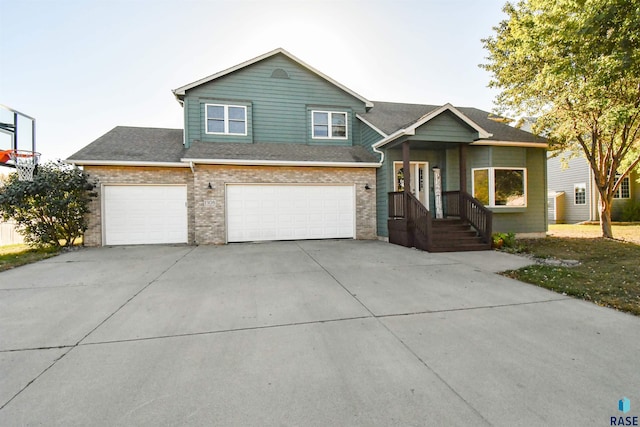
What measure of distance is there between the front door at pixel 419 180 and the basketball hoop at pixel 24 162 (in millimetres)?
12177

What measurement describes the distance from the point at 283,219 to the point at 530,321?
8.41 meters

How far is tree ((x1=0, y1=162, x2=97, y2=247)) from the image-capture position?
8.84 meters

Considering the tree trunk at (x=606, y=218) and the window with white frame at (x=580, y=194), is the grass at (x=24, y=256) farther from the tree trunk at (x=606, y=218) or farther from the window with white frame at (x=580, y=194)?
the window with white frame at (x=580, y=194)

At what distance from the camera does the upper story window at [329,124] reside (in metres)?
12.3

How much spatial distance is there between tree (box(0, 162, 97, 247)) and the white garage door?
712mm

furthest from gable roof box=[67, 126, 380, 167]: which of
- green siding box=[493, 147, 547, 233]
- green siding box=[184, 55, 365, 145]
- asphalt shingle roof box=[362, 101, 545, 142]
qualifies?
green siding box=[493, 147, 547, 233]

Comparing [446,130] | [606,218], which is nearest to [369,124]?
[446,130]

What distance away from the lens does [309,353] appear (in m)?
2.83

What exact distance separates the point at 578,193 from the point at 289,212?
20891 mm

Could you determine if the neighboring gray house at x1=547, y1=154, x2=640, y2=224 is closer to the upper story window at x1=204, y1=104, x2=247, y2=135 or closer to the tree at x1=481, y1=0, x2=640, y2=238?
the tree at x1=481, y1=0, x2=640, y2=238

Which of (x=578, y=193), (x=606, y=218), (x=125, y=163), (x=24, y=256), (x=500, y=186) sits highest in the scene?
(x=125, y=163)

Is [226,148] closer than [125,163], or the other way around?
[125,163]

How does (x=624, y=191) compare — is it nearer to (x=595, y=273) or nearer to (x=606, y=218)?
(x=606, y=218)

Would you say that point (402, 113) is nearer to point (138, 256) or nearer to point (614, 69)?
point (614, 69)
